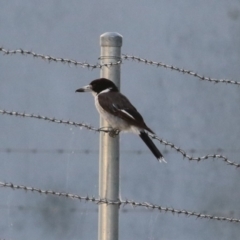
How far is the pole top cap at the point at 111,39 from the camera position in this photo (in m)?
4.53

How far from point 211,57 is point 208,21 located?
39 cm

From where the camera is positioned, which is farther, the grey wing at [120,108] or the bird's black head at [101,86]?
the grey wing at [120,108]

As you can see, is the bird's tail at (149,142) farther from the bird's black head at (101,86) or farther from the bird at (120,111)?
the bird's black head at (101,86)

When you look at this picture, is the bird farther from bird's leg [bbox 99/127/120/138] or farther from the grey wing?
bird's leg [bbox 99/127/120/138]

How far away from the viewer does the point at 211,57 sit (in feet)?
35.8

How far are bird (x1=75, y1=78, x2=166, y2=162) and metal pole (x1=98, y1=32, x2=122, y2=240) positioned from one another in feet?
1.52

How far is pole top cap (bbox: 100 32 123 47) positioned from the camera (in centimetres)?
453

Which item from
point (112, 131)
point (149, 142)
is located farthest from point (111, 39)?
point (149, 142)

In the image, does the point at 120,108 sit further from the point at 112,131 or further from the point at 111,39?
the point at 111,39

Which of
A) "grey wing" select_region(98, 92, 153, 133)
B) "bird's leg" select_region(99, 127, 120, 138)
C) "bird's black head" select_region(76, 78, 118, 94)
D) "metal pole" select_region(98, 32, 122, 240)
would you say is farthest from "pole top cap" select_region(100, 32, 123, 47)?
"grey wing" select_region(98, 92, 153, 133)

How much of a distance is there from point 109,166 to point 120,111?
0.90m

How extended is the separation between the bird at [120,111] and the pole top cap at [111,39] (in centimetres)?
48

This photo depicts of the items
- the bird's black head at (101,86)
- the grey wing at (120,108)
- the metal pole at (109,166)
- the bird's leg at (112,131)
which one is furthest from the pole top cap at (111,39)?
the grey wing at (120,108)

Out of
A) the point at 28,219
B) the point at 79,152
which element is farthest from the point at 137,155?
the point at 28,219
